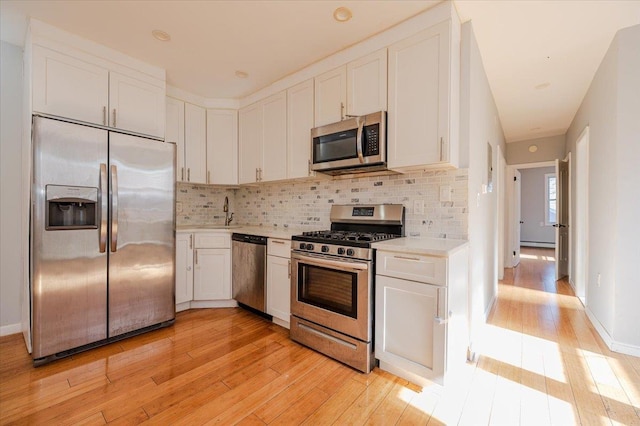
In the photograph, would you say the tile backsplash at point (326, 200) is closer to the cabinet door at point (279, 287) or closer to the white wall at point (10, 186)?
the cabinet door at point (279, 287)

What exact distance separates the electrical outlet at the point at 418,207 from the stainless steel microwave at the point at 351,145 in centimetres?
42

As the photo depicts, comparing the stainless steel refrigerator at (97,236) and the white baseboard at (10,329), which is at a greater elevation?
the stainless steel refrigerator at (97,236)

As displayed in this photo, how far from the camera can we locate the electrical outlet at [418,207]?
2488 millimetres

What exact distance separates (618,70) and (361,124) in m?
2.25

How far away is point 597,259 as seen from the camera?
2.94 meters

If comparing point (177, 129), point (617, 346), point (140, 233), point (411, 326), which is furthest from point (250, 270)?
point (617, 346)

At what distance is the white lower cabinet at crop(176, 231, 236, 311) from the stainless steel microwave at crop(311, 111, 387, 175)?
60.0 inches

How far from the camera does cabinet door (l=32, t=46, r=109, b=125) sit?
2275 millimetres

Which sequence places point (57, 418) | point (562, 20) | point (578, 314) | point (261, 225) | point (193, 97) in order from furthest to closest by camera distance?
point (261, 225) < point (193, 97) < point (578, 314) < point (562, 20) < point (57, 418)

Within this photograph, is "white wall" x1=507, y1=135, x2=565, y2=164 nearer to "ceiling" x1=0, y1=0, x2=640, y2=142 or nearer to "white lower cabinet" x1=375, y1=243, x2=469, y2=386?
"ceiling" x1=0, y1=0, x2=640, y2=142

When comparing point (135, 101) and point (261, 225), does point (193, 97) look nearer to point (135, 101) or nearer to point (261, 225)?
point (135, 101)

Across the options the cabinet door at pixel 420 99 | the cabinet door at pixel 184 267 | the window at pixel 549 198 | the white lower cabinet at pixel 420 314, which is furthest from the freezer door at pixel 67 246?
the window at pixel 549 198

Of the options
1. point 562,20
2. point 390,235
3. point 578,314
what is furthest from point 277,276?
point 578,314

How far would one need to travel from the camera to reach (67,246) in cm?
224
